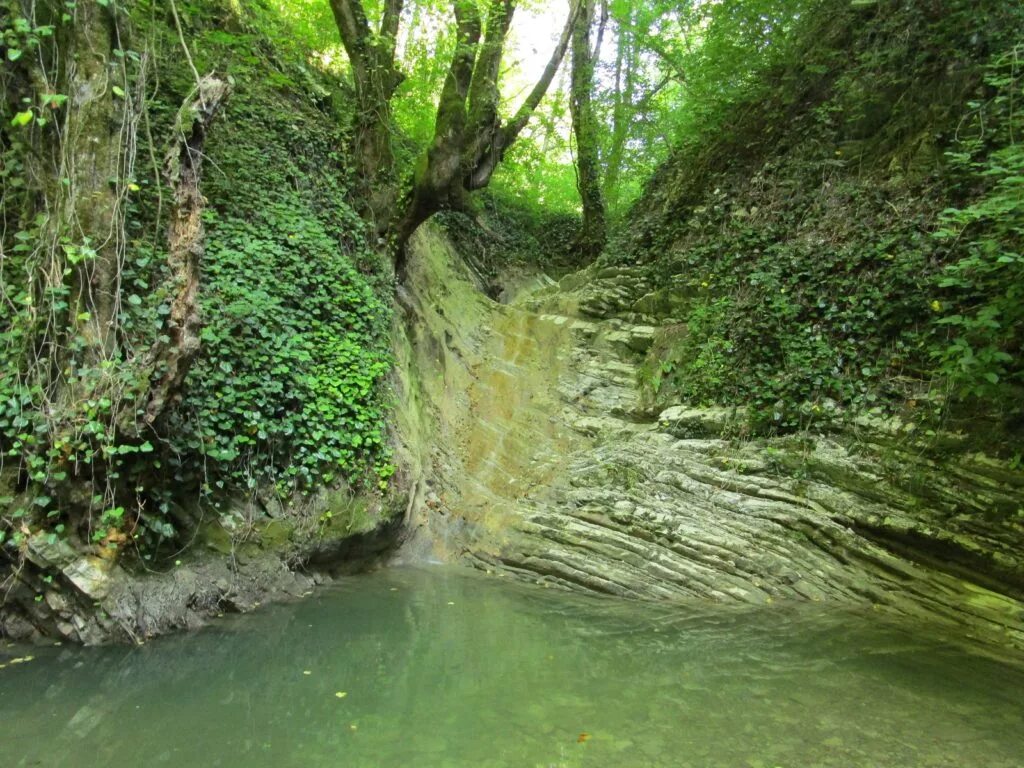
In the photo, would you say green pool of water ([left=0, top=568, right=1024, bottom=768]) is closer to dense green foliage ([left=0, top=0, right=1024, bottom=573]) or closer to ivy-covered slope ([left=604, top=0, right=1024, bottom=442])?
dense green foliage ([left=0, top=0, right=1024, bottom=573])

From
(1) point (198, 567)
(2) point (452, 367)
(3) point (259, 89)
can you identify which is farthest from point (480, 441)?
(3) point (259, 89)

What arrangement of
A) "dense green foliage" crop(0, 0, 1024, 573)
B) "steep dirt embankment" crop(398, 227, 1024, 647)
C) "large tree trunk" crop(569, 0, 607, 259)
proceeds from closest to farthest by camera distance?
1. "dense green foliage" crop(0, 0, 1024, 573)
2. "steep dirt embankment" crop(398, 227, 1024, 647)
3. "large tree trunk" crop(569, 0, 607, 259)

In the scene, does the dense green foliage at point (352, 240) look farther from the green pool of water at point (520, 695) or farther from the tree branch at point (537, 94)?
the tree branch at point (537, 94)

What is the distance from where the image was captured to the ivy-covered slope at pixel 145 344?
455 cm

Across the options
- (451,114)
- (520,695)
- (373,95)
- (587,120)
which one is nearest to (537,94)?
(451,114)

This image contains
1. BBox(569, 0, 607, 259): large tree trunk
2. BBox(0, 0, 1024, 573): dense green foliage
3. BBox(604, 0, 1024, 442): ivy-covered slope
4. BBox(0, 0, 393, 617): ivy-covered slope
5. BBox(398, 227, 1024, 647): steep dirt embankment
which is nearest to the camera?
BBox(0, 0, 393, 617): ivy-covered slope

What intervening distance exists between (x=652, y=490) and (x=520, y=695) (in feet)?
12.4

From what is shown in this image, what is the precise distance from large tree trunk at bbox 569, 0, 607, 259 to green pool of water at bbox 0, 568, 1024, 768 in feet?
39.5

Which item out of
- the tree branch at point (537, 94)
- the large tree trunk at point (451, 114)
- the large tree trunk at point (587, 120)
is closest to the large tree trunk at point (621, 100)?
the large tree trunk at point (587, 120)

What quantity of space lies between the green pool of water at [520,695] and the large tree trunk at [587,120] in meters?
12.0

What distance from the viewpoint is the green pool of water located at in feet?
10.5

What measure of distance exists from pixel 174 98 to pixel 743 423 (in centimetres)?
830

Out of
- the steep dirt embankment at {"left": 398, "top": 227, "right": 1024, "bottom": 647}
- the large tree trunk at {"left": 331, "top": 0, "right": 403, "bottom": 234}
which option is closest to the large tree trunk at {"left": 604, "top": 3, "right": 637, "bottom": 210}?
the steep dirt embankment at {"left": 398, "top": 227, "right": 1024, "bottom": 647}

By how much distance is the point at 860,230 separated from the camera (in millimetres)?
7727
